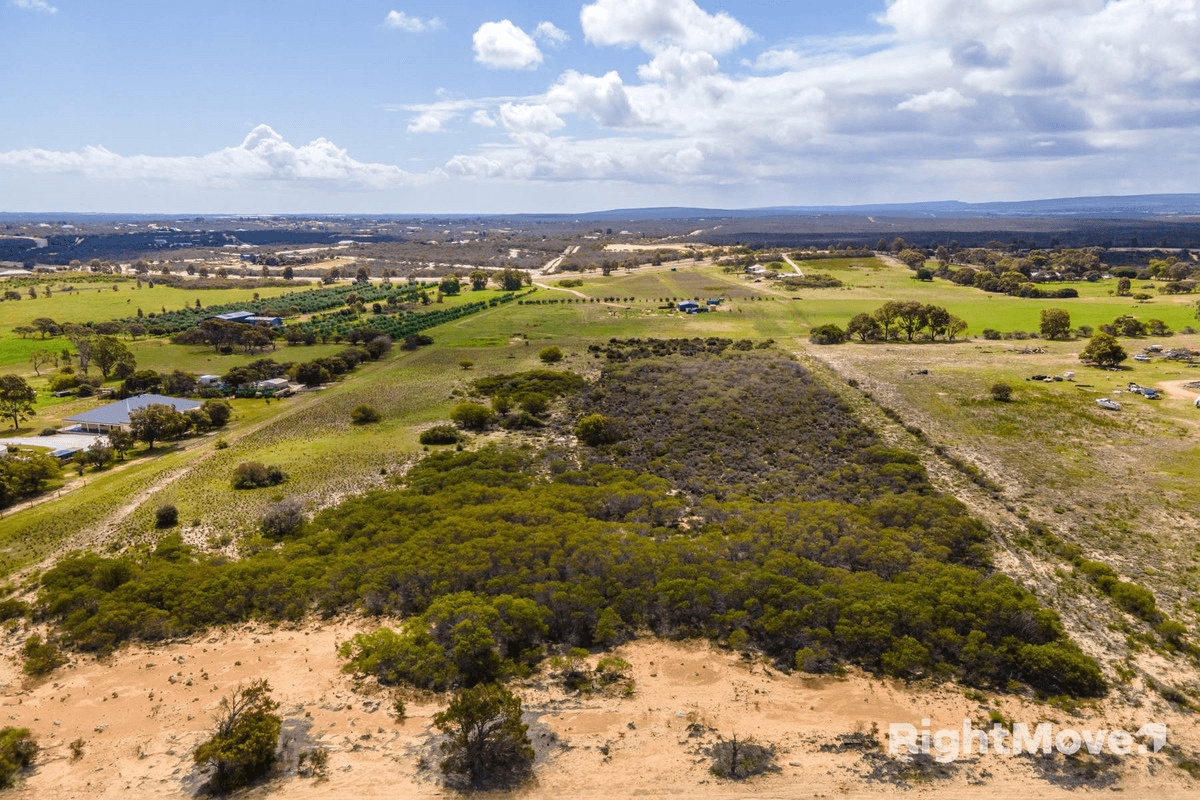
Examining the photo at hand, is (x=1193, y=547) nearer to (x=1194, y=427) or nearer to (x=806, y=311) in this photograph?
(x=1194, y=427)

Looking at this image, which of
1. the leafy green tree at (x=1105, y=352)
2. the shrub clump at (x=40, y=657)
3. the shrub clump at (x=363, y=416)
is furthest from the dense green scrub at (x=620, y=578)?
the leafy green tree at (x=1105, y=352)

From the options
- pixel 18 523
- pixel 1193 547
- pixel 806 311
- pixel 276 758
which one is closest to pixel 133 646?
pixel 276 758

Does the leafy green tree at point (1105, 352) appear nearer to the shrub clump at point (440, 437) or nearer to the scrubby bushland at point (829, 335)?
the scrubby bushland at point (829, 335)

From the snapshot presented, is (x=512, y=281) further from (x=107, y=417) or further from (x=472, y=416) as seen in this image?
(x=107, y=417)

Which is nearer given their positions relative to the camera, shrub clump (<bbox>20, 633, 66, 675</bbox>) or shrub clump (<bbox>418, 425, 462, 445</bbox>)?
shrub clump (<bbox>20, 633, 66, 675</bbox>)

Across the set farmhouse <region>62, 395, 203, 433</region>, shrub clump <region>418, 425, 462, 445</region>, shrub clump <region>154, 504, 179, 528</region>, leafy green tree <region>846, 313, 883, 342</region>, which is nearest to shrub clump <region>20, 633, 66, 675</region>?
shrub clump <region>154, 504, 179, 528</region>

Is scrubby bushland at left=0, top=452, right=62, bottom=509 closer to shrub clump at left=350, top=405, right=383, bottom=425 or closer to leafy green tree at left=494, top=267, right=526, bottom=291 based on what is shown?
shrub clump at left=350, top=405, right=383, bottom=425
